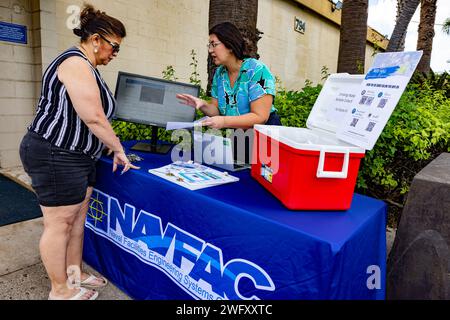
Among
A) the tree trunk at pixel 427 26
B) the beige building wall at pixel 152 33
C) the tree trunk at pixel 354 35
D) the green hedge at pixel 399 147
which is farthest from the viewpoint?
the tree trunk at pixel 427 26

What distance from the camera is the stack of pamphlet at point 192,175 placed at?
1.70 metres

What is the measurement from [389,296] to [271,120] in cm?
129

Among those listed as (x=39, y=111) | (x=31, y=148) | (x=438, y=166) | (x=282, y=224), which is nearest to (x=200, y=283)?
(x=282, y=224)

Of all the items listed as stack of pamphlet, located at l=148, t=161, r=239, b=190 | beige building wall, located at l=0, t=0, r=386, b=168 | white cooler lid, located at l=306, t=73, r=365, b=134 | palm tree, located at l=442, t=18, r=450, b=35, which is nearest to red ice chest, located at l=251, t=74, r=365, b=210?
white cooler lid, located at l=306, t=73, r=365, b=134

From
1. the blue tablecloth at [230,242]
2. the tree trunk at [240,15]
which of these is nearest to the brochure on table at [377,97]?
the blue tablecloth at [230,242]

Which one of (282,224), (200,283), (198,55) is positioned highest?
(198,55)

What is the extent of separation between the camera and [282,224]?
1.27 meters

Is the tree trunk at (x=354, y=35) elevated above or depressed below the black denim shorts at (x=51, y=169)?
above

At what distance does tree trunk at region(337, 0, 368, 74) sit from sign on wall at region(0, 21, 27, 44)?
462 centimetres

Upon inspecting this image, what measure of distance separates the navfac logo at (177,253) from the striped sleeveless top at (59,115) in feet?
1.72

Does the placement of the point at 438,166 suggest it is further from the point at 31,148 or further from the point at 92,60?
the point at 31,148

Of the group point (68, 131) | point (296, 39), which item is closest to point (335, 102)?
point (68, 131)

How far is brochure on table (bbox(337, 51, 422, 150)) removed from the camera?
1.32m

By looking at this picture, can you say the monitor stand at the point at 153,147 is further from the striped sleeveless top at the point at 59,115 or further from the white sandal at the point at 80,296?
the white sandal at the point at 80,296
